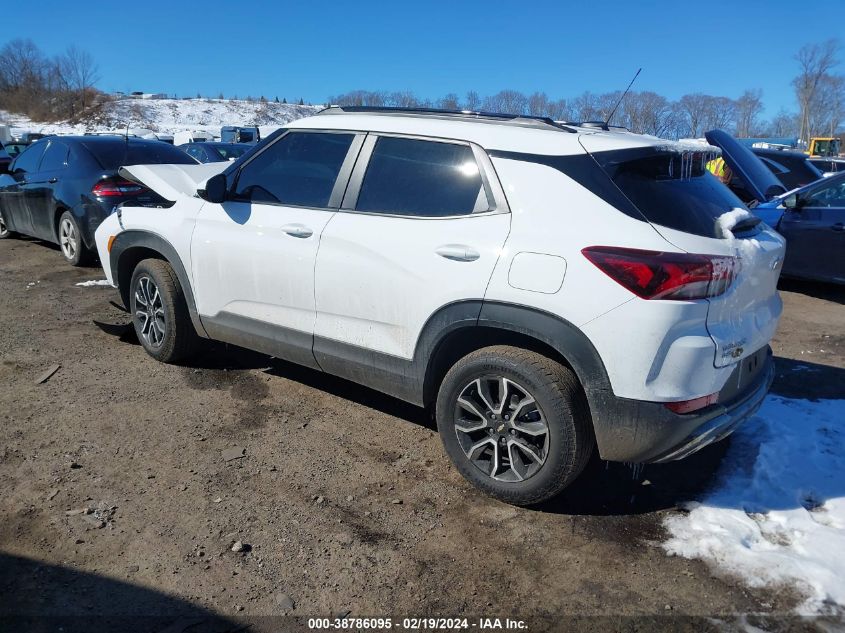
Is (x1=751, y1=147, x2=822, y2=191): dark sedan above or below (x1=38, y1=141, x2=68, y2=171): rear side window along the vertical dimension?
below

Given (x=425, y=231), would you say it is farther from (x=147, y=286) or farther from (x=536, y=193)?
(x=147, y=286)

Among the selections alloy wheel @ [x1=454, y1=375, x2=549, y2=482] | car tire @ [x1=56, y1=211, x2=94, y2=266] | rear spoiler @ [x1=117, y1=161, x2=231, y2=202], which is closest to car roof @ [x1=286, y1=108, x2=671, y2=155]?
alloy wheel @ [x1=454, y1=375, x2=549, y2=482]

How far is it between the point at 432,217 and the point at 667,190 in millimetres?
1121

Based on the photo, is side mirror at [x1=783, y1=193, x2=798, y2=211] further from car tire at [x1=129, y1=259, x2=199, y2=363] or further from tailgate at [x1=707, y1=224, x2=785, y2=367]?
car tire at [x1=129, y1=259, x2=199, y2=363]

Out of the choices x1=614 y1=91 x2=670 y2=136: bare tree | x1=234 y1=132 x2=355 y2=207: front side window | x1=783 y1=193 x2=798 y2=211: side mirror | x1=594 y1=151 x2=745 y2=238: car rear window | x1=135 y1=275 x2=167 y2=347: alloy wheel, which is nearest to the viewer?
x1=594 y1=151 x2=745 y2=238: car rear window

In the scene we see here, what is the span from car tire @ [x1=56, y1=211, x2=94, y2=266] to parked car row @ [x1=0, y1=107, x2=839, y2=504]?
4.37 metres

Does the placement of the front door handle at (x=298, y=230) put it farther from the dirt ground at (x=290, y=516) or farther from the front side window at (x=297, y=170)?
the dirt ground at (x=290, y=516)

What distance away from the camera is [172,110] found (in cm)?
7775

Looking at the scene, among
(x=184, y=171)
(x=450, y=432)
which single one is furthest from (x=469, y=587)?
(x=184, y=171)

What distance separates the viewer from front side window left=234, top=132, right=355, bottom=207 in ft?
12.7

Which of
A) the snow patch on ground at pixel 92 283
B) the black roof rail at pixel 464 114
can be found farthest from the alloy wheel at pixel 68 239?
the black roof rail at pixel 464 114

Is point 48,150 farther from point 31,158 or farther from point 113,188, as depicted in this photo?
point 113,188

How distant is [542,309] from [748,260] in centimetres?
98

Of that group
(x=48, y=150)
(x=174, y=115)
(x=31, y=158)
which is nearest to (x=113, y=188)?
(x=48, y=150)
